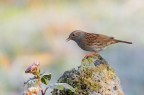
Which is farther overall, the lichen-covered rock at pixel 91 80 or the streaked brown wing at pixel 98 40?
the streaked brown wing at pixel 98 40

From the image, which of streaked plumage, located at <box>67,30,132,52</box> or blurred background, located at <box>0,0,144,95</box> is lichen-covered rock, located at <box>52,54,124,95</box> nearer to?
streaked plumage, located at <box>67,30,132,52</box>

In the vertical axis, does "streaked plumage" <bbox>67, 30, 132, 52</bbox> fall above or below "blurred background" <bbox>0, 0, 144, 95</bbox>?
below

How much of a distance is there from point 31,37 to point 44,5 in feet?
3.03

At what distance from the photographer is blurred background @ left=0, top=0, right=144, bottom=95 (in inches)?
267

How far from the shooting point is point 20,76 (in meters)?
6.55

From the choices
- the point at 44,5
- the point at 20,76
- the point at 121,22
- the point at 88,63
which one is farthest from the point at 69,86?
the point at 44,5

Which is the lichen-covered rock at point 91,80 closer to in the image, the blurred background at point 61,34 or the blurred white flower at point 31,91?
the blurred white flower at point 31,91

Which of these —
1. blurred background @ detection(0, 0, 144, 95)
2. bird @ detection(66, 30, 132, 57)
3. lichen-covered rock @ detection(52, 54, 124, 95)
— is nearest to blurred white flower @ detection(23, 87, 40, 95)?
lichen-covered rock @ detection(52, 54, 124, 95)

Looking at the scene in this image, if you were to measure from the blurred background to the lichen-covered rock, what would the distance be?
12.9 ft

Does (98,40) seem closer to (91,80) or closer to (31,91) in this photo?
(91,80)

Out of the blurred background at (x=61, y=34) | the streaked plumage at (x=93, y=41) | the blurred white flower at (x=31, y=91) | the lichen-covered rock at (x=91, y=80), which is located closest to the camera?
the blurred white flower at (x=31, y=91)

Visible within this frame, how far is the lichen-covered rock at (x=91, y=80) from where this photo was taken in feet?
7.66

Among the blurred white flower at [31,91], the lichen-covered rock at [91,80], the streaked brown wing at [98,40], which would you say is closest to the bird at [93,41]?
the streaked brown wing at [98,40]

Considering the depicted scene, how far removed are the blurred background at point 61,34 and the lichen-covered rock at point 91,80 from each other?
3.94 meters
